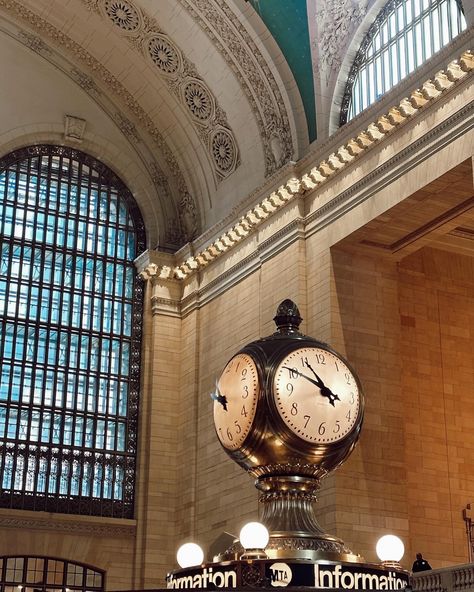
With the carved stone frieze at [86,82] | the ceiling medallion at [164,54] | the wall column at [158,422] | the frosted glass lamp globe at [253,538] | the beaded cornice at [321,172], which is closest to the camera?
the frosted glass lamp globe at [253,538]

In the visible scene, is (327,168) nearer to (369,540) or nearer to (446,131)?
(446,131)

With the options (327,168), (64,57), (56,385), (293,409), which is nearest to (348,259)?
(327,168)

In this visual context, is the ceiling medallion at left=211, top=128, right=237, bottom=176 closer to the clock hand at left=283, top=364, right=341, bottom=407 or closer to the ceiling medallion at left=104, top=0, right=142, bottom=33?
the ceiling medallion at left=104, top=0, right=142, bottom=33

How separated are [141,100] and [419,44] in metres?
6.73

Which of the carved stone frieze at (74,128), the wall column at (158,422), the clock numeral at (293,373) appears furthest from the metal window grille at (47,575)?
the clock numeral at (293,373)

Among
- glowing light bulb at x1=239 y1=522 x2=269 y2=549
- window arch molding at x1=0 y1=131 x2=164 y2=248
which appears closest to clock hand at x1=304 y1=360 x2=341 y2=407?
glowing light bulb at x1=239 y1=522 x2=269 y2=549

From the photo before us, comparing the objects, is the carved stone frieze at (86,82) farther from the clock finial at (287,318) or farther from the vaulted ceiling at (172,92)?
the clock finial at (287,318)

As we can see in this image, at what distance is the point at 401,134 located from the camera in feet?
50.6

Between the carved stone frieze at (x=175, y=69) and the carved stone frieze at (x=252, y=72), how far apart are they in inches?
36.6

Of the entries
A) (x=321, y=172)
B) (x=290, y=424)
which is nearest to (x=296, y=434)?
(x=290, y=424)

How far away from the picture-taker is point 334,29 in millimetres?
17500

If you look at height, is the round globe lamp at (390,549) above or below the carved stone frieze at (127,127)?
below

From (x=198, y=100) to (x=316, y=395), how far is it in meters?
17.2

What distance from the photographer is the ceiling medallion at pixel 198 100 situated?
777 inches
